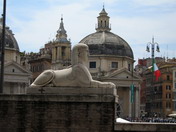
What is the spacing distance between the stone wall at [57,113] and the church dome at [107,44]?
7862 cm

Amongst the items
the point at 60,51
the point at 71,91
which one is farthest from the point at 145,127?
the point at 60,51

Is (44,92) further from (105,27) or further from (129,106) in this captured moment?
(105,27)

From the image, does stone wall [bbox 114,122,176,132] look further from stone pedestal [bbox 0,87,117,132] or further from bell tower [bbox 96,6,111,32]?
bell tower [bbox 96,6,111,32]

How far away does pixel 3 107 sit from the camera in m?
19.3

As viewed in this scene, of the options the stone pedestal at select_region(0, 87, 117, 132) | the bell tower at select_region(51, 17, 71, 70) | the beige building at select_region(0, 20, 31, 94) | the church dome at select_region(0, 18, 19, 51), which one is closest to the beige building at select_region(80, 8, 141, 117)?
the bell tower at select_region(51, 17, 71, 70)

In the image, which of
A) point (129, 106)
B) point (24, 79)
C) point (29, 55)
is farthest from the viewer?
point (29, 55)

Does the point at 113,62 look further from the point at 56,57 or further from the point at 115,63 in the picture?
the point at 56,57

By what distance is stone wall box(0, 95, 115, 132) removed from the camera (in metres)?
18.5

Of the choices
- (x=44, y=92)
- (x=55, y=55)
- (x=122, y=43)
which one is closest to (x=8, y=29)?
(x=55, y=55)

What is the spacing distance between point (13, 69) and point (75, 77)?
67.9 m

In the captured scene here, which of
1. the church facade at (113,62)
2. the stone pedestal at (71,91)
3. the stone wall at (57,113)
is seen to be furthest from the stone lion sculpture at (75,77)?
the church facade at (113,62)

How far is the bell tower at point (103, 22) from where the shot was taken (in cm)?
10312

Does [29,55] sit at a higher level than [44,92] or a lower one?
higher

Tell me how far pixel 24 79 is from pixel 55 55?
76.6 ft
